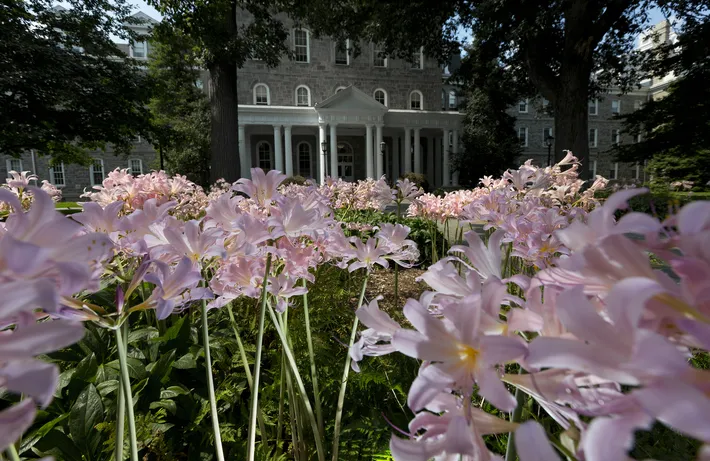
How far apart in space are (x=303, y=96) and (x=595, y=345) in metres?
28.7

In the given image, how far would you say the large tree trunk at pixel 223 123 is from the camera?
11055mm

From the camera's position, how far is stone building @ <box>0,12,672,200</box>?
81.3 feet

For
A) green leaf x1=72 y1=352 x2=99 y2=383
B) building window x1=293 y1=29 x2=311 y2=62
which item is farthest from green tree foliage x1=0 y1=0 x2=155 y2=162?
building window x1=293 y1=29 x2=311 y2=62

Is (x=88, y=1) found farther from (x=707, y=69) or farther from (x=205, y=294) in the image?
(x=707, y=69)

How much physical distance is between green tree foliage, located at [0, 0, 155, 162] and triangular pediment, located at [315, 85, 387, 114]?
13371mm

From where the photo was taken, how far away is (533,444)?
34cm

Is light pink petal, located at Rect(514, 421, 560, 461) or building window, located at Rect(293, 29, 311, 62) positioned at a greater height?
building window, located at Rect(293, 29, 311, 62)

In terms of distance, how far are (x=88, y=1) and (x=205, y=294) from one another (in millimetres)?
15242

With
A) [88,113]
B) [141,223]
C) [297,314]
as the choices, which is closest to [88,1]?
[88,113]

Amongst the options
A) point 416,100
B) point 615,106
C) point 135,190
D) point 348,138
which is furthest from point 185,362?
point 615,106

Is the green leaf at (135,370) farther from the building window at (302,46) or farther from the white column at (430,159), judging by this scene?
the white column at (430,159)

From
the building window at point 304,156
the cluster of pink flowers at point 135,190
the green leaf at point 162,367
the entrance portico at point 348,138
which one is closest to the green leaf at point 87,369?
the green leaf at point 162,367

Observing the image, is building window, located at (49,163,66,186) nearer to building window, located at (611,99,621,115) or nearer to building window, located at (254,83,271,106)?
building window, located at (254,83,271,106)

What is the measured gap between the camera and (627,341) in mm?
306
